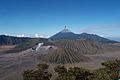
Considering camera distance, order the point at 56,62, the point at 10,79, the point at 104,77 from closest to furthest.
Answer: the point at 104,77 → the point at 10,79 → the point at 56,62

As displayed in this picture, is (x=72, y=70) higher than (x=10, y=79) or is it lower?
higher

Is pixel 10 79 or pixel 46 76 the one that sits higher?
pixel 46 76

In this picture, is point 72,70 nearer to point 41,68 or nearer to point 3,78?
point 41,68

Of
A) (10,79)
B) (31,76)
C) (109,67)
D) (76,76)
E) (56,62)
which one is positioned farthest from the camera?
(56,62)

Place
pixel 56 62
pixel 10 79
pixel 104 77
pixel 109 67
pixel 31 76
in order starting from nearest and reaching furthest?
pixel 104 77 < pixel 31 76 < pixel 109 67 < pixel 10 79 < pixel 56 62

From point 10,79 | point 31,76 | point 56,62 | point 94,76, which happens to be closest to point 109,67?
point 94,76

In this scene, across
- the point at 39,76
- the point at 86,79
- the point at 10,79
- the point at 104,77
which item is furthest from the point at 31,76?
the point at 10,79

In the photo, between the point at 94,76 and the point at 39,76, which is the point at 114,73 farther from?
the point at 39,76

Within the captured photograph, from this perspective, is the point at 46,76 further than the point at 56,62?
No

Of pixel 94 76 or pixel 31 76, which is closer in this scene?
pixel 94 76
